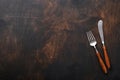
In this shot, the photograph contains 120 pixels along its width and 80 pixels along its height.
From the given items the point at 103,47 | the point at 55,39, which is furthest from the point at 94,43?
the point at 55,39

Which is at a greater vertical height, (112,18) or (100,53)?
(112,18)

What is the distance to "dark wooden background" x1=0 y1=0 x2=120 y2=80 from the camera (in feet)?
4.29

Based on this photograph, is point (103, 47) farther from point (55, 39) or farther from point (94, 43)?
point (55, 39)

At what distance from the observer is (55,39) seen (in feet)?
4.57

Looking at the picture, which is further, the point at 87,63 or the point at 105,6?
the point at 105,6

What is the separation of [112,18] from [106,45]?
188 mm

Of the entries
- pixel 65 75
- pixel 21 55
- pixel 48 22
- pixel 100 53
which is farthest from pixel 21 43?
pixel 100 53

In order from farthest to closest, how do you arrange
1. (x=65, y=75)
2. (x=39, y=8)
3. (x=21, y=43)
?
(x=39, y=8)
(x=21, y=43)
(x=65, y=75)

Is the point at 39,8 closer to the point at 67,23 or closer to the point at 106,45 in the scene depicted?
the point at 67,23

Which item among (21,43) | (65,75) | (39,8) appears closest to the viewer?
(65,75)

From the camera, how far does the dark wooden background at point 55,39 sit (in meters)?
1.31

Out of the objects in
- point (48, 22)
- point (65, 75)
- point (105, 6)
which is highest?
point (105, 6)

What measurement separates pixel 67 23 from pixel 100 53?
278 millimetres

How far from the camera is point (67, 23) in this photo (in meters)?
1.43
